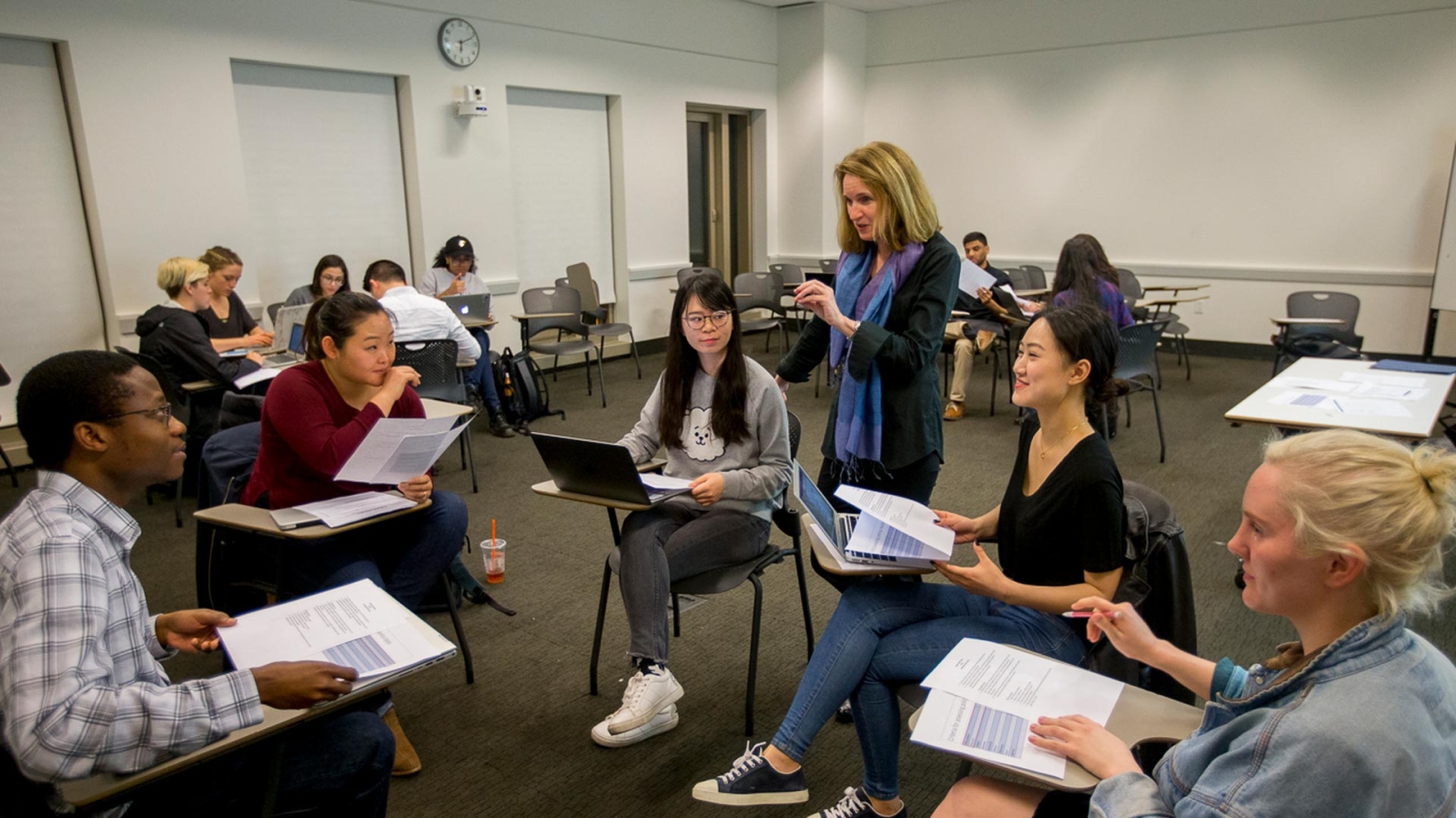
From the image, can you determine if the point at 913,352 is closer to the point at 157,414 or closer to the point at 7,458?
the point at 157,414

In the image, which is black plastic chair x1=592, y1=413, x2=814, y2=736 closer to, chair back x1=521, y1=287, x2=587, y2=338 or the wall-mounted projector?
chair back x1=521, y1=287, x2=587, y2=338

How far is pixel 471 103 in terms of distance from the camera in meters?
6.43

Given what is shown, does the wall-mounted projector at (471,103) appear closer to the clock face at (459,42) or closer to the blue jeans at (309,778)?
the clock face at (459,42)

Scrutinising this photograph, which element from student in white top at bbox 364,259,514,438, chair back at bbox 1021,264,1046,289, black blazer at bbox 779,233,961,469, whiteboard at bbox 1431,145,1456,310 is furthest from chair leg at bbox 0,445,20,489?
whiteboard at bbox 1431,145,1456,310

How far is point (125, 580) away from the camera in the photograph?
1355 mm

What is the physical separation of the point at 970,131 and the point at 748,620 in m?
7.12

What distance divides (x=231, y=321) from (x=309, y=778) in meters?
3.94

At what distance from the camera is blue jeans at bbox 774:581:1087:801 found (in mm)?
1759

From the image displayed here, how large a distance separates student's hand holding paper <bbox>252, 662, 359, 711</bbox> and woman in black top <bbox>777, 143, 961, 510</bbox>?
4.86 feet

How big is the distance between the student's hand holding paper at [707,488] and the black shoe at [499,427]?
3.54 meters

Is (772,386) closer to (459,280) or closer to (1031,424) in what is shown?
(1031,424)

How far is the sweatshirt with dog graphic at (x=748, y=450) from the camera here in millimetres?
2404

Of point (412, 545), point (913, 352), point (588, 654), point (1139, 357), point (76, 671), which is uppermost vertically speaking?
point (913, 352)

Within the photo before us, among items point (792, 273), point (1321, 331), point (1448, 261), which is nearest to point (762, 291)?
point (792, 273)
